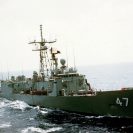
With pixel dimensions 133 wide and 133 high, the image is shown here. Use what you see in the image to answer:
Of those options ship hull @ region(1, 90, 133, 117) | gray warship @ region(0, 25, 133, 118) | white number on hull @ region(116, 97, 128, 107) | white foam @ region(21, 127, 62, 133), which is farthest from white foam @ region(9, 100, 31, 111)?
white number on hull @ region(116, 97, 128, 107)

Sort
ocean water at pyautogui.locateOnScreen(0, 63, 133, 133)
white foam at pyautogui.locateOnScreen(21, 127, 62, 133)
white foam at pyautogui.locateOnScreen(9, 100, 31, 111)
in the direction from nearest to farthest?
ocean water at pyautogui.locateOnScreen(0, 63, 133, 133) < white foam at pyautogui.locateOnScreen(21, 127, 62, 133) < white foam at pyautogui.locateOnScreen(9, 100, 31, 111)

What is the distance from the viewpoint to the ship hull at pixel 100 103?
23.1 m

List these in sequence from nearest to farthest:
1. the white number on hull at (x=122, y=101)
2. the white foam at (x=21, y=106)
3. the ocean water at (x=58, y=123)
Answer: the ocean water at (x=58, y=123)
the white number on hull at (x=122, y=101)
the white foam at (x=21, y=106)

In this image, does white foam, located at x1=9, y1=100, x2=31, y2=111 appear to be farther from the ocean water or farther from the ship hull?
the ship hull

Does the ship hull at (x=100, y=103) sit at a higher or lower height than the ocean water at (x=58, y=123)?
higher

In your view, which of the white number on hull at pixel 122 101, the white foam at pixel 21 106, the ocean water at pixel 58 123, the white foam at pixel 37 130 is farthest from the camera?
the white foam at pixel 21 106

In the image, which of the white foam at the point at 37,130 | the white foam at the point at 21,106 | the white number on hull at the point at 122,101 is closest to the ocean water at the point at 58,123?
the white foam at the point at 37,130

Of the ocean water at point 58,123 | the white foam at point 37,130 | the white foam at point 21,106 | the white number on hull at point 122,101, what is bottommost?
the white foam at point 37,130

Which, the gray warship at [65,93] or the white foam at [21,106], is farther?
the white foam at [21,106]

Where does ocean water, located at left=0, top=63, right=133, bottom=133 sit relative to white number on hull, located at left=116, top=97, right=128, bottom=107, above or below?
below

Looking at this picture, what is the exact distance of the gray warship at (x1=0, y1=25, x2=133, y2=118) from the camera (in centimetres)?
2366

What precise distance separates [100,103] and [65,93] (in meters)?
5.42

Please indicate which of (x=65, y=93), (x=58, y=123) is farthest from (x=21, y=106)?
(x=58, y=123)

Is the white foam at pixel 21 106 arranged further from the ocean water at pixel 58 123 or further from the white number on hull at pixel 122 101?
the white number on hull at pixel 122 101
